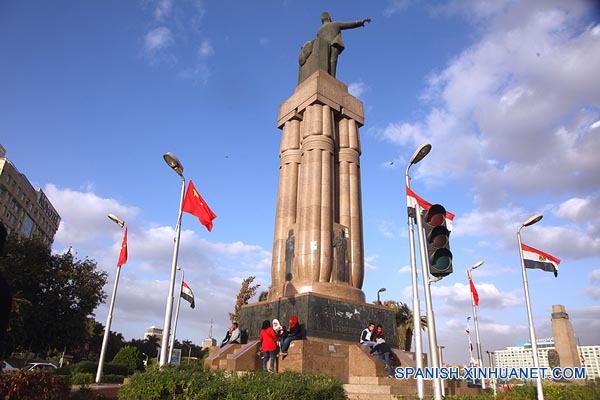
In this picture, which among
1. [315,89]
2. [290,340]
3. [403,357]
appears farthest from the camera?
[315,89]

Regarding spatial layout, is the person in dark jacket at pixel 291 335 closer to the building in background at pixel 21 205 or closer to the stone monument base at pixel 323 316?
the stone monument base at pixel 323 316

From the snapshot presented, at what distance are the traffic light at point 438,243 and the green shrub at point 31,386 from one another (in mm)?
7913

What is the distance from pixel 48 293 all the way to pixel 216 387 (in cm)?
2631

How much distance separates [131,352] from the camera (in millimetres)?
24938

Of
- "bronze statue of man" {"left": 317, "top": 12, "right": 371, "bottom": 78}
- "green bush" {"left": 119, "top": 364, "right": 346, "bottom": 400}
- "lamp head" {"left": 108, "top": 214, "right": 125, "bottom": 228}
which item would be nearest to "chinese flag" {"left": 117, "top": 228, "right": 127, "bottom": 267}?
"lamp head" {"left": 108, "top": 214, "right": 125, "bottom": 228}

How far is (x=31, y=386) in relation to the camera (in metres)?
8.48

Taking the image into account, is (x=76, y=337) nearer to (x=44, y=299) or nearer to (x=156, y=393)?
(x=44, y=299)

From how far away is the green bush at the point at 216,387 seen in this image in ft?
26.3

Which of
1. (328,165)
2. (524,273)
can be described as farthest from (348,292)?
(524,273)

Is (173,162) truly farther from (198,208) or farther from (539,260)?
(539,260)

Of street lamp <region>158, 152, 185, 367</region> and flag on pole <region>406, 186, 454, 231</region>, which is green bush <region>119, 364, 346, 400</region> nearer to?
street lamp <region>158, 152, 185, 367</region>

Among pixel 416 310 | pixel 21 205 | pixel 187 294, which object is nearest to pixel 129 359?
pixel 187 294

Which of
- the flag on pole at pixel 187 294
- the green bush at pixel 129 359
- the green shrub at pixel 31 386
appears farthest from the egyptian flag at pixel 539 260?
the green bush at pixel 129 359

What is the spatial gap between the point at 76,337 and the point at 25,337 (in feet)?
11.1
